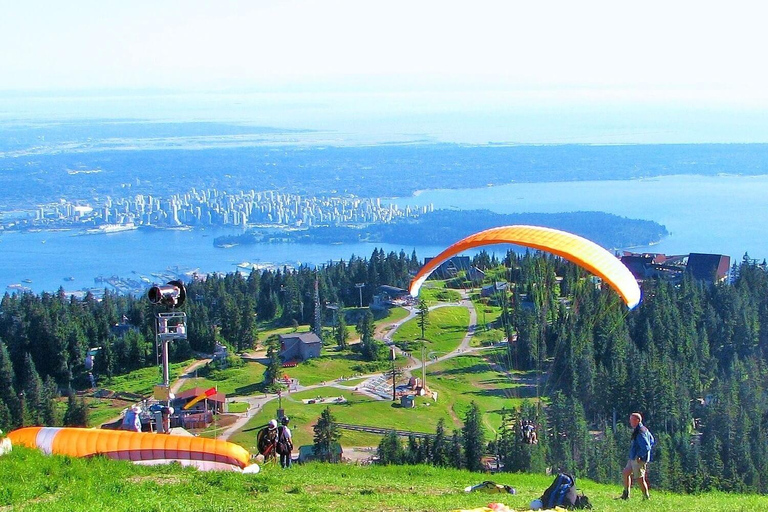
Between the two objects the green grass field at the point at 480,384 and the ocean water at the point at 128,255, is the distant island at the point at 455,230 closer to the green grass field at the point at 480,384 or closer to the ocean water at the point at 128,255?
the ocean water at the point at 128,255

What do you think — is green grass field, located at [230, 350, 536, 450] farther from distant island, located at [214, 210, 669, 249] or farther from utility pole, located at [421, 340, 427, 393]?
distant island, located at [214, 210, 669, 249]

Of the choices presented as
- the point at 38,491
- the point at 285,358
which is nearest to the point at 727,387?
the point at 285,358

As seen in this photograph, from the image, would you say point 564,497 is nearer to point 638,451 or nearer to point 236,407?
point 638,451

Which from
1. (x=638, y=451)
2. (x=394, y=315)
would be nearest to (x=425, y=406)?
(x=394, y=315)

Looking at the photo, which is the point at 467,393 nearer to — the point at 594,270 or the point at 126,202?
the point at 594,270

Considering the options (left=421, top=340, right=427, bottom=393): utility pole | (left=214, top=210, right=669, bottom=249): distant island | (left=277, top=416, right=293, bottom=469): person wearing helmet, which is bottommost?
(left=214, top=210, right=669, bottom=249): distant island

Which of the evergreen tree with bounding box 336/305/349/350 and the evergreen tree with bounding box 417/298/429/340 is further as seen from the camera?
the evergreen tree with bounding box 417/298/429/340

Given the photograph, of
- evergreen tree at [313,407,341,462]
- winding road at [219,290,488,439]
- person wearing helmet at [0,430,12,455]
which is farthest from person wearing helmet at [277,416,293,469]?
winding road at [219,290,488,439]
